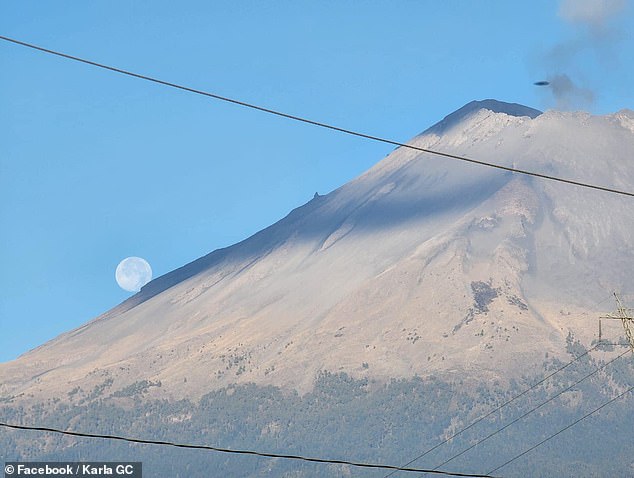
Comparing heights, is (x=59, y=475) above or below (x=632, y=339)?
above

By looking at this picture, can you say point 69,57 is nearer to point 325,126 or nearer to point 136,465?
point 325,126

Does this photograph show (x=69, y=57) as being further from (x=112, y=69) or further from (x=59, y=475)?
(x=59, y=475)

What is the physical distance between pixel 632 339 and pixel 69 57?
40815 millimetres

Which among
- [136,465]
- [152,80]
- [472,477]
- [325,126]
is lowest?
[472,477]

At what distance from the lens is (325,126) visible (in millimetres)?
26234

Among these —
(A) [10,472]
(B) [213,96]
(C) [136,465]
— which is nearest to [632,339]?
(C) [136,465]

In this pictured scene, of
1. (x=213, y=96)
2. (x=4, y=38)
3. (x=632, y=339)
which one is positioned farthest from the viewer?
(x=632, y=339)

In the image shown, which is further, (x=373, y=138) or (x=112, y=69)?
(x=373, y=138)

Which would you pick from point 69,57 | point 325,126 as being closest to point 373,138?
point 325,126

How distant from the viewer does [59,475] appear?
48.0m

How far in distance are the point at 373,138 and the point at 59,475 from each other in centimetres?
2697

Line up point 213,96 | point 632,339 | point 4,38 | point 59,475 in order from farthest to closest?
point 632,339 → point 59,475 → point 213,96 → point 4,38

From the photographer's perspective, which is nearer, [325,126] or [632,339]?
[325,126]

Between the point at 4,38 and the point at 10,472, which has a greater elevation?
the point at 4,38
